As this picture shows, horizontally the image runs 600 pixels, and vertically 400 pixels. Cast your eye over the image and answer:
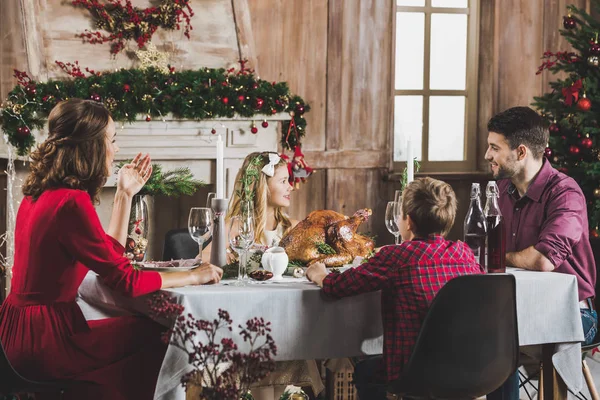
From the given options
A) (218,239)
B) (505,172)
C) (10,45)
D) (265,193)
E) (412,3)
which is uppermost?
(412,3)

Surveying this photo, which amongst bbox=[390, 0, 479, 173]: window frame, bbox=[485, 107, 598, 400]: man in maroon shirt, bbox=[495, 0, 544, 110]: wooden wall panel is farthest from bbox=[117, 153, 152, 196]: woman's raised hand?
bbox=[495, 0, 544, 110]: wooden wall panel

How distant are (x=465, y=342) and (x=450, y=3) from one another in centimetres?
413

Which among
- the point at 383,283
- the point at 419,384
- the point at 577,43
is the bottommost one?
the point at 419,384

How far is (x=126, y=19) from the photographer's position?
5.02 meters

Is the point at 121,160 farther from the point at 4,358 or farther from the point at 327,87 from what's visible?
the point at 4,358

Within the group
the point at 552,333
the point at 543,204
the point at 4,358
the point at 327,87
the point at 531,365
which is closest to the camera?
the point at 4,358

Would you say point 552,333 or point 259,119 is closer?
point 552,333

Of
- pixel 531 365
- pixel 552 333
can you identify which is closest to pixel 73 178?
pixel 552 333

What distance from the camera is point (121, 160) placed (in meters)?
4.90

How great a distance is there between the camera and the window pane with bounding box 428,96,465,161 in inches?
239

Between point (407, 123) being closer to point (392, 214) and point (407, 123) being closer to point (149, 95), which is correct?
point (149, 95)

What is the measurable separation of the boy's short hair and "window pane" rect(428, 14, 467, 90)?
12.2 ft

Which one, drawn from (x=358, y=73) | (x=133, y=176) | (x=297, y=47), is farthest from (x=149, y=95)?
(x=133, y=176)

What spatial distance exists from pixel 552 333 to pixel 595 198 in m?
2.29
